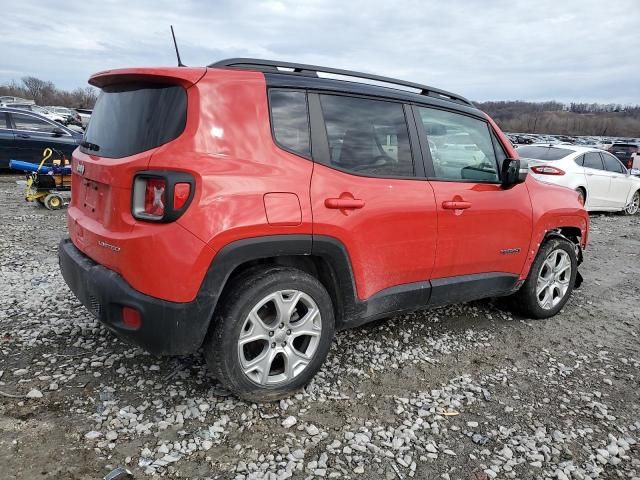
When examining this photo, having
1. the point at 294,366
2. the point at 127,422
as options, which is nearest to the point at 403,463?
the point at 294,366

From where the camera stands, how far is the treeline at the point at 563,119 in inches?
3516

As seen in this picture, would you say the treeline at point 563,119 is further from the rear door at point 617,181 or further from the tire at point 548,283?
the tire at point 548,283

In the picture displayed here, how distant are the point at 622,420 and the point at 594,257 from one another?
4824 mm

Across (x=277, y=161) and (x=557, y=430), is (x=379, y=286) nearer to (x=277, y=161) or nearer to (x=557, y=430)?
(x=277, y=161)

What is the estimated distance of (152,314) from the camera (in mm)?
2393

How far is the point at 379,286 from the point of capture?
3133 millimetres

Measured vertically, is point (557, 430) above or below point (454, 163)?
below

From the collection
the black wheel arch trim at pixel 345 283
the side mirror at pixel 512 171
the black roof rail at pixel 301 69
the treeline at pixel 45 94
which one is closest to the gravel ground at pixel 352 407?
the black wheel arch trim at pixel 345 283

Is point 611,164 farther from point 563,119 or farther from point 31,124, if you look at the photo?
point 563,119

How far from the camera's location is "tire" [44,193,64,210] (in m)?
8.34

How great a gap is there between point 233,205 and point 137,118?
75 centimetres

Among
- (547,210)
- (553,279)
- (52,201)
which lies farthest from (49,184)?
(553,279)

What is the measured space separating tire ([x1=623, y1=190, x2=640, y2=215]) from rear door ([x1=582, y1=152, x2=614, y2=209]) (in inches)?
44.7

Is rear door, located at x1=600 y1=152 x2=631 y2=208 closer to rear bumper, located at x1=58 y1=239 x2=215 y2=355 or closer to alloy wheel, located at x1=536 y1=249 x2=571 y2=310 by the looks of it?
alloy wheel, located at x1=536 y1=249 x2=571 y2=310
